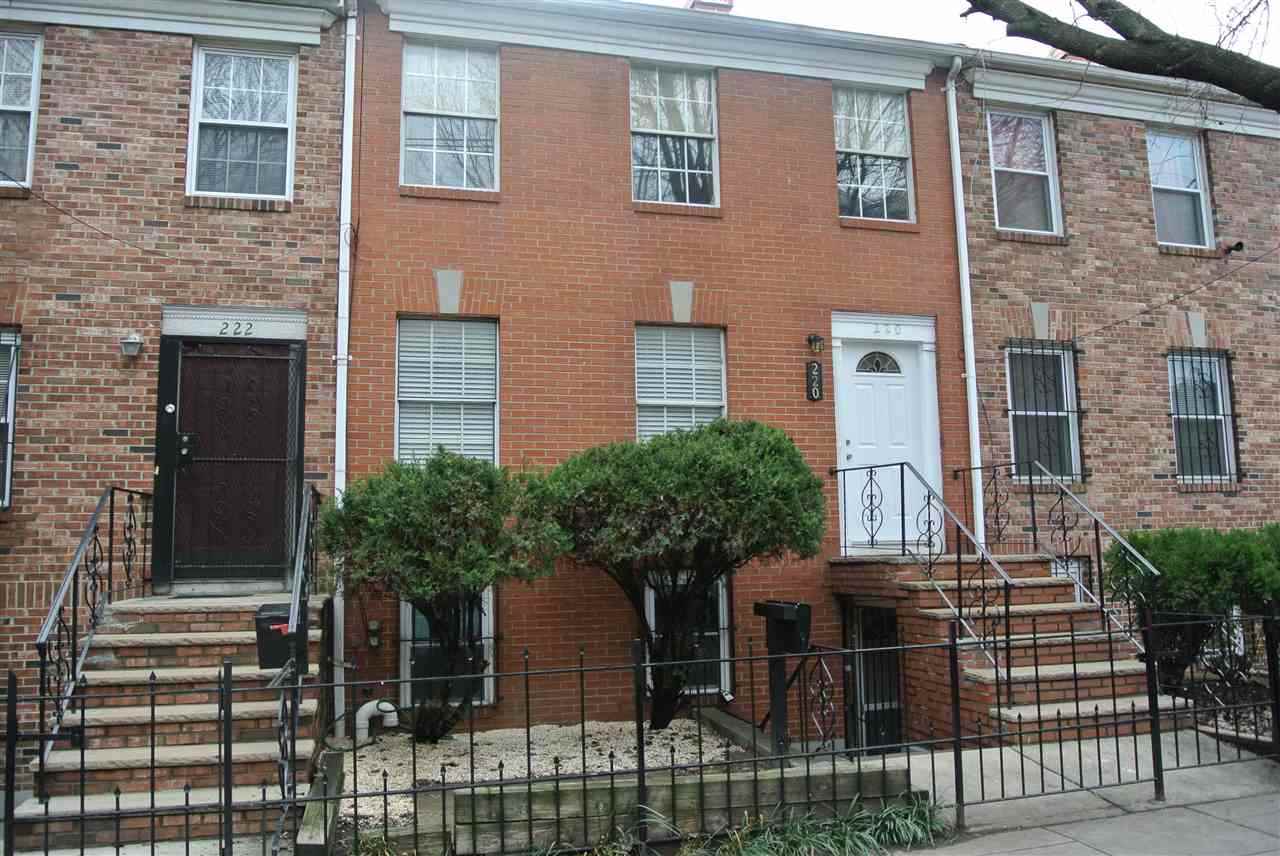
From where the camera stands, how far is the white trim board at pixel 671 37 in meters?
10.1

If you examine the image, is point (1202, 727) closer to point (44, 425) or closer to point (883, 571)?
point (883, 571)

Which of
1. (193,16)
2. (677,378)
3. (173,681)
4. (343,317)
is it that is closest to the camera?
(173,681)

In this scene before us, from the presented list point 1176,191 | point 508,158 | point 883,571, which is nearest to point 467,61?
point 508,158

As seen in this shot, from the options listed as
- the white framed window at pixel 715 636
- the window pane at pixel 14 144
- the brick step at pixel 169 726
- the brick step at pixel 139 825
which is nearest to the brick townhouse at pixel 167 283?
the window pane at pixel 14 144

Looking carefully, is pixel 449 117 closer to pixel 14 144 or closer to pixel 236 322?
pixel 236 322

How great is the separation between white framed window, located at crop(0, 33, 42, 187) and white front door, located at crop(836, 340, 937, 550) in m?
7.82

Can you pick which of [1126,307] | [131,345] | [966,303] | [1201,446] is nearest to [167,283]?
[131,345]

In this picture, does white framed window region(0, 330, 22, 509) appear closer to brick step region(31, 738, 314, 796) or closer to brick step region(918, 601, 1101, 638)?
brick step region(31, 738, 314, 796)

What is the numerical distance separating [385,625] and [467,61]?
548 cm

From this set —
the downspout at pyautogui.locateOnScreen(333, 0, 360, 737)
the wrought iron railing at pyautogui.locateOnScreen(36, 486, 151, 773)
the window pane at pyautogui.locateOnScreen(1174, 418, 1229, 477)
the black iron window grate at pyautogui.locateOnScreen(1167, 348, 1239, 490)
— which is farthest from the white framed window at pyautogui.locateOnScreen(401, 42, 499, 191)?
the window pane at pyautogui.locateOnScreen(1174, 418, 1229, 477)

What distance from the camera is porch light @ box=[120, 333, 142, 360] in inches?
351

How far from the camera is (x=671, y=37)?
10.6 meters

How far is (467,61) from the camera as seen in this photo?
33.8 feet

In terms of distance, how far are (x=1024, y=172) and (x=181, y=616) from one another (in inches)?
381
